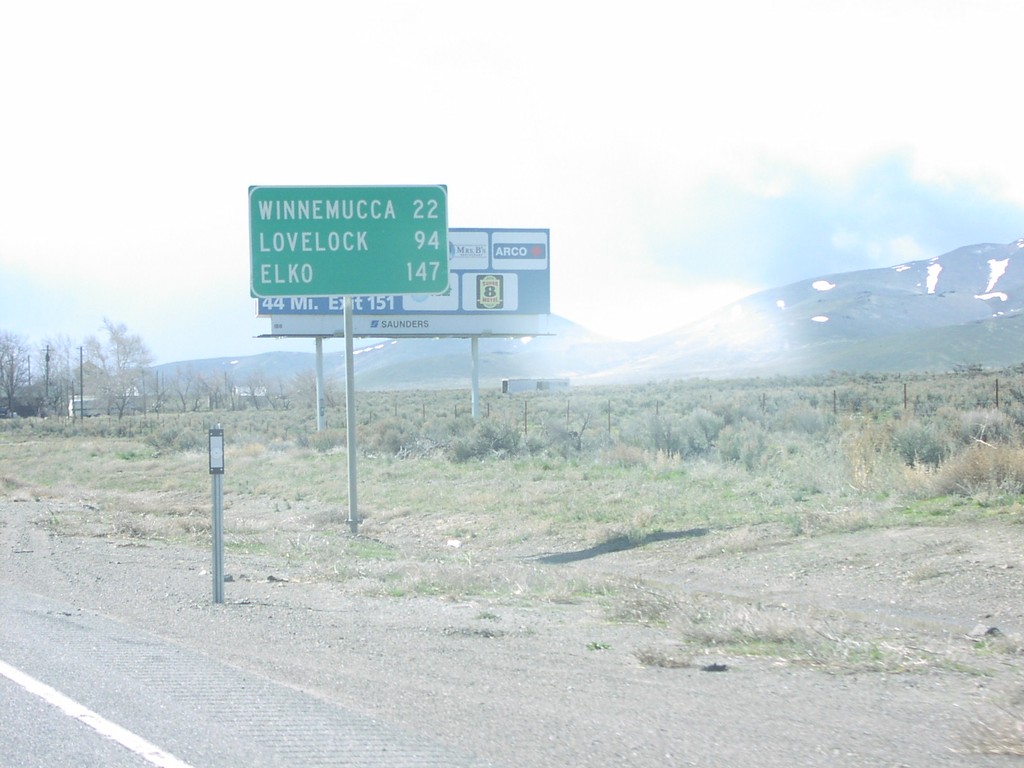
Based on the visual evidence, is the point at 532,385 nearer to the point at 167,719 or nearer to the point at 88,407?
the point at 88,407

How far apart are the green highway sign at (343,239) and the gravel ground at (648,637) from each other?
439 centimetres

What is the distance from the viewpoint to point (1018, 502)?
1430 centimetres

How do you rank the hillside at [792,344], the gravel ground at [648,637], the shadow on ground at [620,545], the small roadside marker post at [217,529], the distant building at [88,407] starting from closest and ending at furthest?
the gravel ground at [648,637] → the small roadside marker post at [217,529] → the shadow on ground at [620,545] → the distant building at [88,407] → the hillside at [792,344]

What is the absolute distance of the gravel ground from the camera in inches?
238

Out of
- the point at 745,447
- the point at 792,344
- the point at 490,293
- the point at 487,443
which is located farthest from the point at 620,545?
the point at 792,344

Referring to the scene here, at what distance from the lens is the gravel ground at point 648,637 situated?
19.8 feet

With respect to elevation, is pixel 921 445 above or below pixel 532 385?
below

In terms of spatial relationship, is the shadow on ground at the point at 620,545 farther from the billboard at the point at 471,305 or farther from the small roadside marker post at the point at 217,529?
the billboard at the point at 471,305

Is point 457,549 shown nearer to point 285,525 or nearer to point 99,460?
point 285,525

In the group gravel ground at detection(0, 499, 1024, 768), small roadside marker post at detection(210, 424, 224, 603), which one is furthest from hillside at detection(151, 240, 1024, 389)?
small roadside marker post at detection(210, 424, 224, 603)

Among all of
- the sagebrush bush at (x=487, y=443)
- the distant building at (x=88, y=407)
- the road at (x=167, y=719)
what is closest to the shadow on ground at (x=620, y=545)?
the road at (x=167, y=719)

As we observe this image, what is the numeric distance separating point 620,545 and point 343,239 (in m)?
6.53

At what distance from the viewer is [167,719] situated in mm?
6426

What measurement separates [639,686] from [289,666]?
2527 mm
